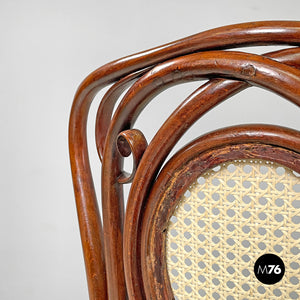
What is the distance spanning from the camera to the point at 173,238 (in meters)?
0.66

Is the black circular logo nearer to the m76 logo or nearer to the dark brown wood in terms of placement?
the m76 logo

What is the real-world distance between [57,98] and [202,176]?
104cm

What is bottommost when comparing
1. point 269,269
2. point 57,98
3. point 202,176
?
point 269,269

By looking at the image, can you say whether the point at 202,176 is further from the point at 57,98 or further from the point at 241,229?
the point at 57,98

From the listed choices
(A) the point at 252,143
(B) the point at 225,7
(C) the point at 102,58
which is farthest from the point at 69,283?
(A) the point at 252,143

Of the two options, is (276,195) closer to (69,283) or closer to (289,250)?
(289,250)

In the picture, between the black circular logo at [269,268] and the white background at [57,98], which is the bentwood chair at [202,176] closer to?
the black circular logo at [269,268]

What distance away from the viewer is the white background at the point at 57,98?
1428mm

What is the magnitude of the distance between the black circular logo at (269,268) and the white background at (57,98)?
810 millimetres

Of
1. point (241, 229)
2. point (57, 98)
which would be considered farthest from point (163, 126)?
point (57, 98)

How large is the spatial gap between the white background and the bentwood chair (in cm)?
74

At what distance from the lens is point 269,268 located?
59 cm

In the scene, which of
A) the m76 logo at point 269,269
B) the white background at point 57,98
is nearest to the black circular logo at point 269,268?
the m76 logo at point 269,269

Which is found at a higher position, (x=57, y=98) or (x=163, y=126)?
(x=57, y=98)
